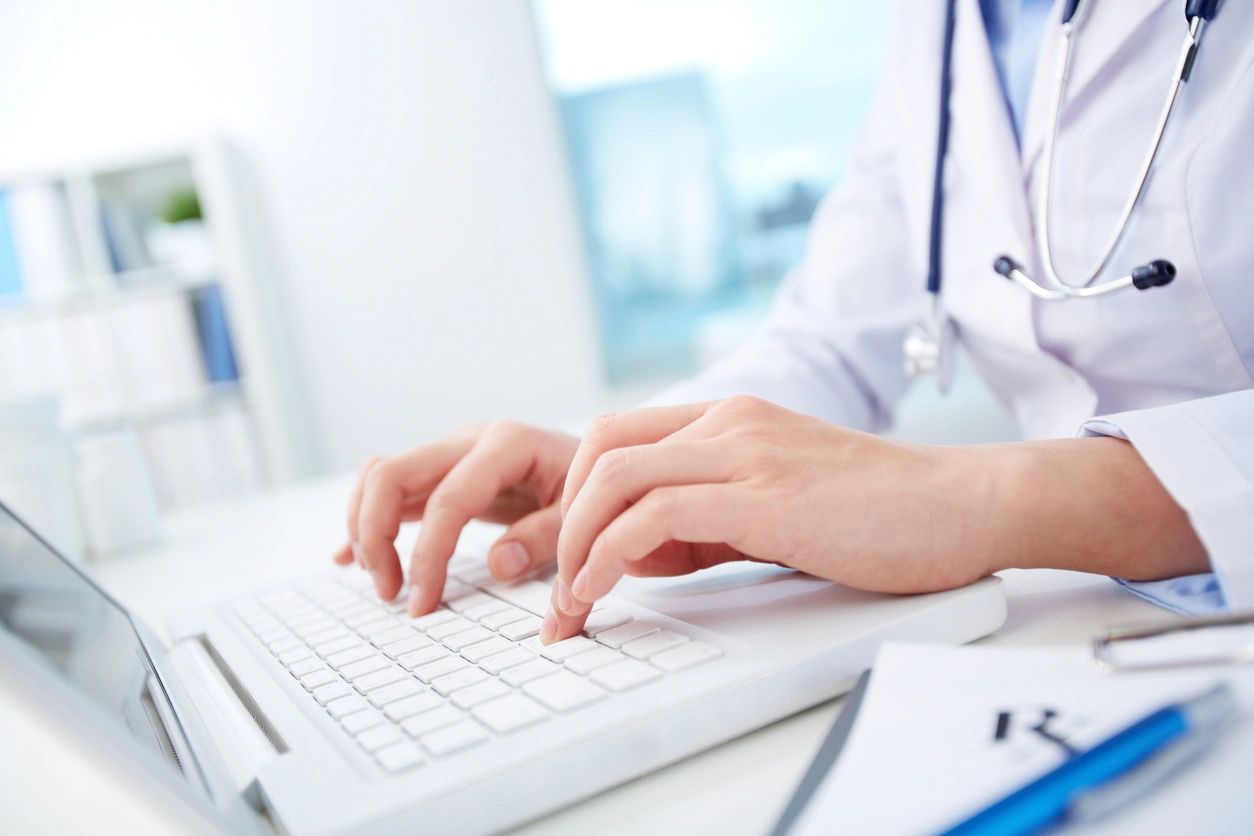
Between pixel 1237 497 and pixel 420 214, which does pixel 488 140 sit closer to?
pixel 420 214

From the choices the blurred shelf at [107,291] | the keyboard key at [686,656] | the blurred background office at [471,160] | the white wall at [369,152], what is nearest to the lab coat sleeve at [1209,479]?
the keyboard key at [686,656]

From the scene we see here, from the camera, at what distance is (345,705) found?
44cm

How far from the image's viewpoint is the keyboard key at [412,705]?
405 mm

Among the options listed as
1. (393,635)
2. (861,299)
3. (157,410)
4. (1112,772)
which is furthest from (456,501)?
(157,410)

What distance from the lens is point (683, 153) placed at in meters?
3.70

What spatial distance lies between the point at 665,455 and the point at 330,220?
3.54 metres

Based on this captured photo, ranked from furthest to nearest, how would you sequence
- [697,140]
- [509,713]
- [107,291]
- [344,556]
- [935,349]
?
[697,140], [107,291], [935,349], [344,556], [509,713]

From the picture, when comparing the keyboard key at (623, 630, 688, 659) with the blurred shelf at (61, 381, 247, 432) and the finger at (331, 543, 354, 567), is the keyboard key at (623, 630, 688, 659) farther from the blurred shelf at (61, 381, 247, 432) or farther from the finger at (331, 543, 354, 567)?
the blurred shelf at (61, 381, 247, 432)

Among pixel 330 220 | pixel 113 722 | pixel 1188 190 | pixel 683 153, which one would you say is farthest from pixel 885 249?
pixel 330 220

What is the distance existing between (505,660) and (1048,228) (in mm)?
561

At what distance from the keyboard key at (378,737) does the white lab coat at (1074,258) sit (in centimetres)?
36

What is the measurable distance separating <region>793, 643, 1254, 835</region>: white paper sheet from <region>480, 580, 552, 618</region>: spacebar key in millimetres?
232

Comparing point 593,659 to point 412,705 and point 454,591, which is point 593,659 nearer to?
point 412,705

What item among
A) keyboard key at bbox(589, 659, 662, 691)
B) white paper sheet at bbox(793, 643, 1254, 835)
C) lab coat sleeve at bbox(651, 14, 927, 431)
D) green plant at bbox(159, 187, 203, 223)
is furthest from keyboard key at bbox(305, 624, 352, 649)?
green plant at bbox(159, 187, 203, 223)
